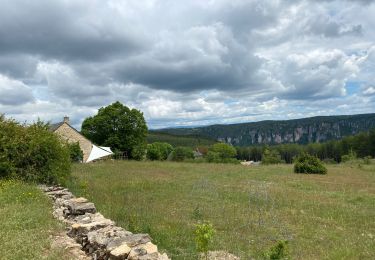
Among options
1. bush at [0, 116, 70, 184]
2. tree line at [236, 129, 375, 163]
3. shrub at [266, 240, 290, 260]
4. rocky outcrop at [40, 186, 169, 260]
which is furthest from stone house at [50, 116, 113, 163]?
tree line at [236, 129, 375, 163]

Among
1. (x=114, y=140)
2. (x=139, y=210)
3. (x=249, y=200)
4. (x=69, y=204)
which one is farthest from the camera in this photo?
(x=114, y=140)

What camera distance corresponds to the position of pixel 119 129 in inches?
2800

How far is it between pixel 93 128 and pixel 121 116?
551cm

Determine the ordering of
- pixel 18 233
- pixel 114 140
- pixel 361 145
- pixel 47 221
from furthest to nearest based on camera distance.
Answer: pixel 361 145 < pixel 114 140 < pixel 47 221 < pixel 18 233

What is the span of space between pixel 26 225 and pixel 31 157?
9.80 meters

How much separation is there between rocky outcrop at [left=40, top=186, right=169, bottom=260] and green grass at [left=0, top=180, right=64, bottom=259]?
0.53 m

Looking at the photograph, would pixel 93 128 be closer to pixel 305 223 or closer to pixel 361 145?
pixel 305 223

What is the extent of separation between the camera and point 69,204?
1284 cm

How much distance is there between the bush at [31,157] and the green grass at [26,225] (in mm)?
3438

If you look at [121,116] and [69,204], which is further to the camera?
[121,116]

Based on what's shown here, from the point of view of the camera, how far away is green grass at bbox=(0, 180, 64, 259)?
26.8 feet

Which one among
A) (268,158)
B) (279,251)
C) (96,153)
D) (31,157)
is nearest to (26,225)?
(279,251)

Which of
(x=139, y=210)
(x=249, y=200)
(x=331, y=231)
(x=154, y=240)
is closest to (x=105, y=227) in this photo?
(x=154, y=240)

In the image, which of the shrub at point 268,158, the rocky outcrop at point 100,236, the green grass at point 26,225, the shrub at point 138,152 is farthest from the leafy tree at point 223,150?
the rocky outcrop at point 100,236
